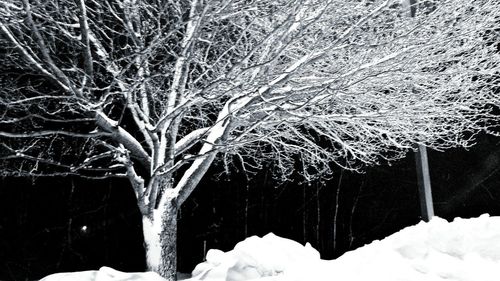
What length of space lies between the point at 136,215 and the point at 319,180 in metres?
3.51

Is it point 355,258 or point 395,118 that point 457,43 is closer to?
point 395,118

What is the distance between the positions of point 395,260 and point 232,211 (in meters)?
4.99

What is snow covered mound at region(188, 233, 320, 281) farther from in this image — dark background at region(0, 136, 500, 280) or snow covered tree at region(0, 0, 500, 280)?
dark background at region(0, 136, 500, 280)

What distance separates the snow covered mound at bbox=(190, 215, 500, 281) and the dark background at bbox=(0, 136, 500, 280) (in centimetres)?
197

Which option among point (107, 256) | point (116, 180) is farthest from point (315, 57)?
point (107, 256)

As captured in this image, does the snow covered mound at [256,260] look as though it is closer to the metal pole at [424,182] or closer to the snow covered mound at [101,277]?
the snow covered mound at [101,277]

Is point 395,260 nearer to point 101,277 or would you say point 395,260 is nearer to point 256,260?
point 256,260

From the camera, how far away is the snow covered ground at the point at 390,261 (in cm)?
399

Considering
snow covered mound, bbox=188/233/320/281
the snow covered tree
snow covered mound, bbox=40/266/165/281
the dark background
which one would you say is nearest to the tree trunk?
the snow covered tree

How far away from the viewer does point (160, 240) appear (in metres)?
5.78

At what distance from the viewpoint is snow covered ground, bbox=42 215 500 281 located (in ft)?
13.1

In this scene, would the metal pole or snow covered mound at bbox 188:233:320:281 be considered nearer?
snow covered mound at bbox 188:233:320:281

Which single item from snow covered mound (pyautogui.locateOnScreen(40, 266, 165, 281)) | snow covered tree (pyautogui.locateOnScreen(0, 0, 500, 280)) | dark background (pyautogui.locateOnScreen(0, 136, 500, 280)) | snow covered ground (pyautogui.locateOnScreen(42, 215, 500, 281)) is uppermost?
snow covered tree (pyautogui.locateOnScreen(0, 0, 500, 280))

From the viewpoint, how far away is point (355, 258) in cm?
477
